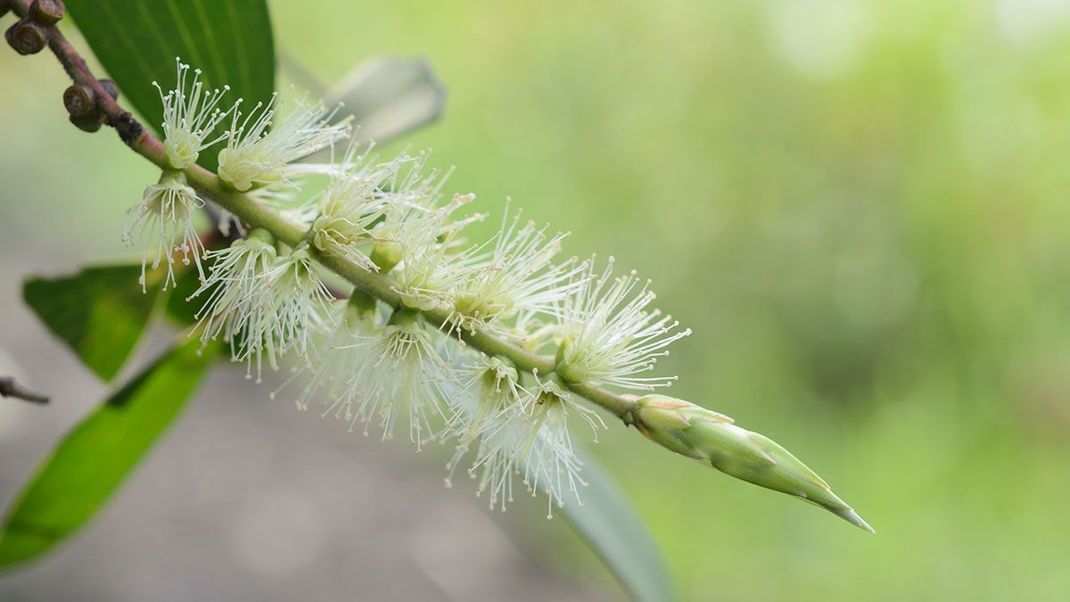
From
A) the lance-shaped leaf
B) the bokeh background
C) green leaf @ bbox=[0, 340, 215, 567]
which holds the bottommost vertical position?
green leaf @ bbox=[0, 340, 215, 567]

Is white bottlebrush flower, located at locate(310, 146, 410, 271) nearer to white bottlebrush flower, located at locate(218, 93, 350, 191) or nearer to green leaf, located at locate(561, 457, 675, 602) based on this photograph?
white bottlebrush flower, located at locate(218, 93, 350, 191)

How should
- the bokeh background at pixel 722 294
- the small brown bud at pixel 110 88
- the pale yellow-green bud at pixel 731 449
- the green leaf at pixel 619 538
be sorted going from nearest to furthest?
the pale yellow-green bud at pixel 731 449 → the small brown bud at pixel 110 88 → the green leaf at pixel 619 538 → the bokeh background at pixel 722 294

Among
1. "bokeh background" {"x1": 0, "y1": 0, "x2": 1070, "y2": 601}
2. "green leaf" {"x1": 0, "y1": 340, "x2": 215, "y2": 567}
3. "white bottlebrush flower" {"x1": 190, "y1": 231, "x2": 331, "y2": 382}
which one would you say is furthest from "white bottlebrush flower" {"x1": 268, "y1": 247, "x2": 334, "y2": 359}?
"bokeh background" {"x1": 0, "y1": 0, "x2": 1070, "y2": 601}

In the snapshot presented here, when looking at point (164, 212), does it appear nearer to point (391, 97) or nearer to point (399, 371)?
Answer: point (399, 371)

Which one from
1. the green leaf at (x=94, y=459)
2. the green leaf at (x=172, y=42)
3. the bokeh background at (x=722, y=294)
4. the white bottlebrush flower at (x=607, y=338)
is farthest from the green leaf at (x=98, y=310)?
the bokeh background at (x=722, y=294)

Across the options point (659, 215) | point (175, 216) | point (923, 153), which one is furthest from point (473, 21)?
point (175, 216)

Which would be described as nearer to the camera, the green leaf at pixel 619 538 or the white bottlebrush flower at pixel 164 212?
the white bottlebrush flower at pixel 164 212

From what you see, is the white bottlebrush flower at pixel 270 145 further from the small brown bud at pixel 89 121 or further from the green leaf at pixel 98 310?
the green leaf at pixel 98 310

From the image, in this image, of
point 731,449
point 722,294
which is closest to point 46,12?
point 731,449
